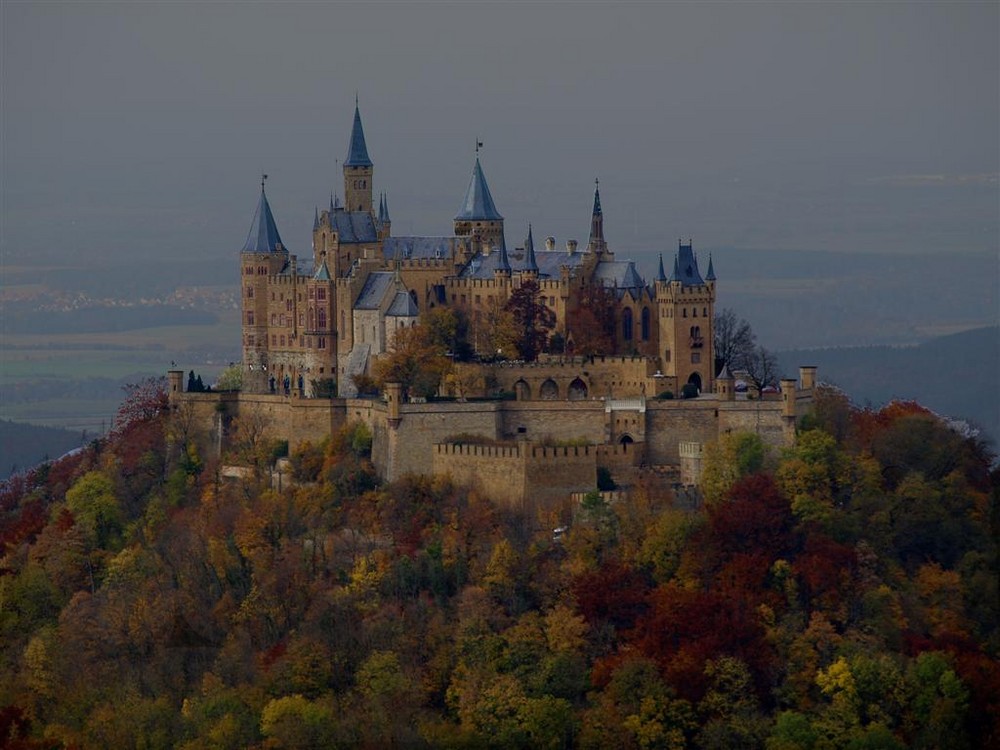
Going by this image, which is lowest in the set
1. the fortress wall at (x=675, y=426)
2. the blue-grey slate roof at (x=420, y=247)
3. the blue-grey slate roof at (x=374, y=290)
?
the fortress wall at (x=675, y=426)

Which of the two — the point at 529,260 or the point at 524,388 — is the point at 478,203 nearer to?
the point at 529,260

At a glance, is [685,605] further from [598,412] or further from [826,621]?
[598,412]

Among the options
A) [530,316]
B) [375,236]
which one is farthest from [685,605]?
[375,236]

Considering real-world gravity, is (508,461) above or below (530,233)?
below

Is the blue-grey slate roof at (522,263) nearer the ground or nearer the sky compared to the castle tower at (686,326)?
nearer the sky

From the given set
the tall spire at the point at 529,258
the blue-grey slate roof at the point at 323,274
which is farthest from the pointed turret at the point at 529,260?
the blue-grey slate roof at the point at 323,274

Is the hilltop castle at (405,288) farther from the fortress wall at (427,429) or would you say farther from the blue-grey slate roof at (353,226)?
the fortress wall at (427,429)
